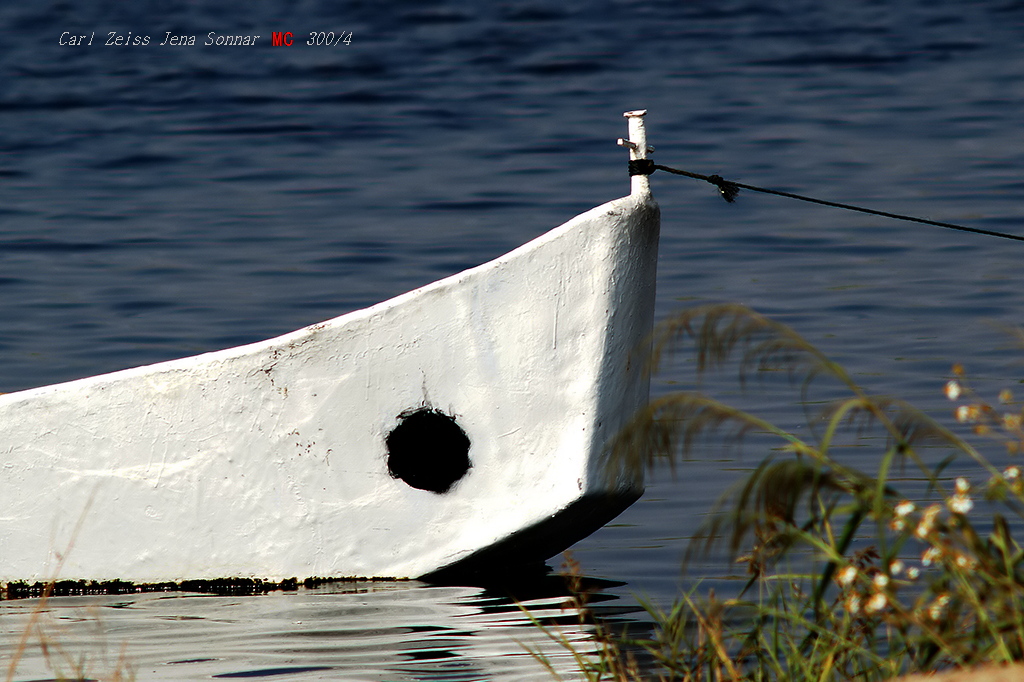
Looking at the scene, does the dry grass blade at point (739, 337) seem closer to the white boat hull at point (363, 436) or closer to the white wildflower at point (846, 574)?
the white wildflower at point (846, 574)

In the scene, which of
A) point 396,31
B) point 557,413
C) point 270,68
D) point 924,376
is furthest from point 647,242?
point 396,31

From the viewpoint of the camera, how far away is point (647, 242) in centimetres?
425

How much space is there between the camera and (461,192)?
1275 cm

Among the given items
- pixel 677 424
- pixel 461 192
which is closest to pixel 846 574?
pixel 677 424

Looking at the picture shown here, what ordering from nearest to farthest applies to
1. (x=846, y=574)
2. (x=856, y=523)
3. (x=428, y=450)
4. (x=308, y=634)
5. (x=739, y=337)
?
1. (x=846, y=574)
2. (x=856, y=523)
3. (x=739, y=337)
4. (x=308, y=634)
5. (x=428, y=450)

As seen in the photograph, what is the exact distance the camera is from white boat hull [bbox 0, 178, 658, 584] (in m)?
4.23

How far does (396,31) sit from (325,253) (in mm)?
11422

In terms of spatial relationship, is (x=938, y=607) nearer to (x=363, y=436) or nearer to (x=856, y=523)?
(x=856, y=523)

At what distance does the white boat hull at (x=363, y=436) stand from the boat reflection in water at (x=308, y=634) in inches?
5.1

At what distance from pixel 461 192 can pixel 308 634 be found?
896 centimetres

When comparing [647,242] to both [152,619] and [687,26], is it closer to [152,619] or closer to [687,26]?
[152,619]

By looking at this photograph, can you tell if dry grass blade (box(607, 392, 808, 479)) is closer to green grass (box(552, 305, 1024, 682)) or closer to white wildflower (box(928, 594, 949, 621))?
green grass (box(552, 305, 1024, 682))

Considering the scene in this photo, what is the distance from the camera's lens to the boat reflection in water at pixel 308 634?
146 inches

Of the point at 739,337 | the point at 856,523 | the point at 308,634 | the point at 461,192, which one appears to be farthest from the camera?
the point at 461,192
